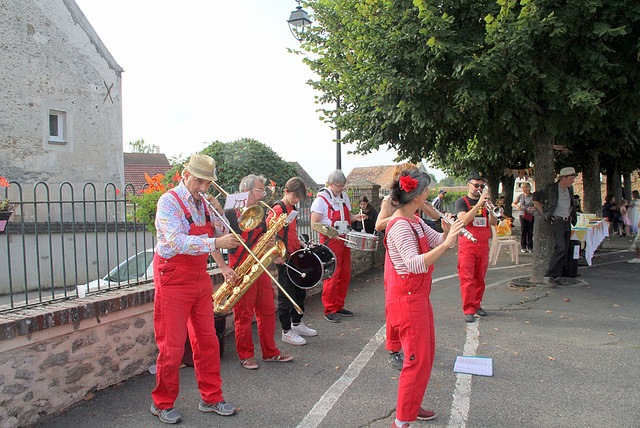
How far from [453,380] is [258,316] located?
1.97 m

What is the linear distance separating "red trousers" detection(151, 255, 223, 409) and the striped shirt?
1448mm

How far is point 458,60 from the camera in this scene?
680cm

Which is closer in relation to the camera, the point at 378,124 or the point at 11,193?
the point at 378,124

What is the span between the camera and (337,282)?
639cm

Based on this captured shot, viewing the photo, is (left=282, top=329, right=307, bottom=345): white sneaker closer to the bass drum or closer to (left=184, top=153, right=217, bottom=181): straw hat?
the bass drum

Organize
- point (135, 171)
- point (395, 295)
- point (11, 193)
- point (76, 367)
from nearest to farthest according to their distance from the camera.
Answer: point (395, 295), point (76, 367), point (11, 193), point (135, 171)

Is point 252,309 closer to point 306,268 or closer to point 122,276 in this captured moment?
point 306,268

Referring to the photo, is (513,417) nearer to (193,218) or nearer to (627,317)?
(193,218)

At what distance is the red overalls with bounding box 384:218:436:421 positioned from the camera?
10.2ft

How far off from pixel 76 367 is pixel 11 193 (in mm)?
12496

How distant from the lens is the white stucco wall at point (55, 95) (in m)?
15.2

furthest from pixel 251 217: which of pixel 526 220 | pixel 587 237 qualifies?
pixel 526 220

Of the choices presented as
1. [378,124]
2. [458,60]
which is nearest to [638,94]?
[458,60]

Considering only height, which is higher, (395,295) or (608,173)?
(608,173)
